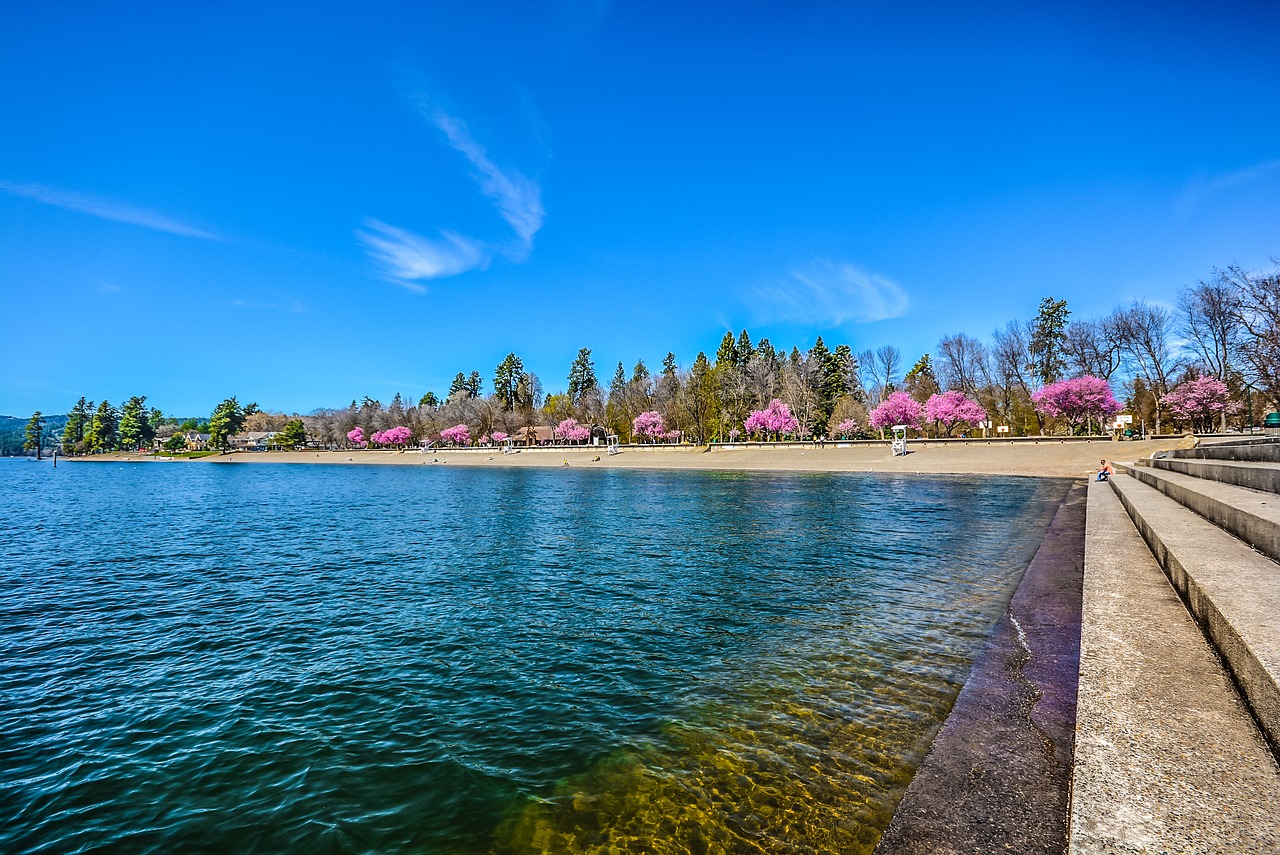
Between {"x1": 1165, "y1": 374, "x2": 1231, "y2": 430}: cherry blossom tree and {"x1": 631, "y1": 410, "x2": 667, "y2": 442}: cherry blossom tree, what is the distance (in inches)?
2446

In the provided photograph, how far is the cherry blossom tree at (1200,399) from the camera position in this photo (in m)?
49.4

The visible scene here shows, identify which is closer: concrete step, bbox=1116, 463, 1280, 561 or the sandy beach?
concrete step, bbox=1116, 463, 1280, 561

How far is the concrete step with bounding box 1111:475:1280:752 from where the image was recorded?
10.5ft

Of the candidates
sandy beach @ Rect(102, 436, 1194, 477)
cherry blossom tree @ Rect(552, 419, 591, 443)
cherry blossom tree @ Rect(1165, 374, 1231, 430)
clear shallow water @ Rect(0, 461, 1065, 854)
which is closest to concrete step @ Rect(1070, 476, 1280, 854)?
clear shallow water @ Rect(0, 461, 1065, 854)

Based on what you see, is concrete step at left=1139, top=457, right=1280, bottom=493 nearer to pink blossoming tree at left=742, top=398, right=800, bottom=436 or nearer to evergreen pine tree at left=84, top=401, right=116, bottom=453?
pink blossoming tree at left=742, top=398, right=800, bottom=436

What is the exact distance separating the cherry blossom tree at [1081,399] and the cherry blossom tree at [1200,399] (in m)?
4.88

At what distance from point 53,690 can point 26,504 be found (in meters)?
38.7

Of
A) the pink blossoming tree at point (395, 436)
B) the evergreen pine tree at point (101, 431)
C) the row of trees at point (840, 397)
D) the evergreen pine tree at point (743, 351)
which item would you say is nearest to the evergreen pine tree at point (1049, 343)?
the row of trees at point (840, 397)

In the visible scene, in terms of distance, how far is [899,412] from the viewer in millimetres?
74375

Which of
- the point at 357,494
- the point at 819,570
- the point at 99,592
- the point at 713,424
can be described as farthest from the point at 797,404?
the point at 99,592

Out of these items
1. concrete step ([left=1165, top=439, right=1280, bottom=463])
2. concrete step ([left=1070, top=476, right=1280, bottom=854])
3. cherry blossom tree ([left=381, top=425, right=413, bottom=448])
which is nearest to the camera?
concrete step ([left=1070, top=476, right=1280, bottom=854])

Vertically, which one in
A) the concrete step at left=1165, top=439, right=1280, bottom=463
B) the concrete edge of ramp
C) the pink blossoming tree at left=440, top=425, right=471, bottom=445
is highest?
the pink blossoming tree at left=440, top=425, right=471, bottom=445

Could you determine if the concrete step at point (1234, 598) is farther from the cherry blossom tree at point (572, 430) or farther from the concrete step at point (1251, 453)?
the cherry blossom tree at point (572, 430)

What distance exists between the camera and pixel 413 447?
122188 millimetres
